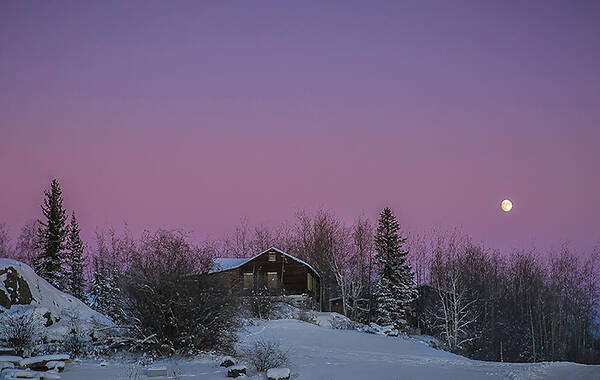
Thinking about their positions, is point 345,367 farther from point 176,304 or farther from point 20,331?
point 20,331

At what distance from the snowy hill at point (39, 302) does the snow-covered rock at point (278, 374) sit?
7.41m

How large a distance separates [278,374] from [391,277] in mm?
34204

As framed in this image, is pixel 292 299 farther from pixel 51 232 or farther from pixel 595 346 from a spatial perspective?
pixel 595 346

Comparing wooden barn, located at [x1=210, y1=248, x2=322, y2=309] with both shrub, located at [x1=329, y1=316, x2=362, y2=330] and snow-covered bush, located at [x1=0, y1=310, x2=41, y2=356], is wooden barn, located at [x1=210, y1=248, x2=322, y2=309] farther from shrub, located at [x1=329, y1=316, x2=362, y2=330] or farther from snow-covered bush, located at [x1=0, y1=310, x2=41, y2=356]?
snow-covered bush, located at [x1=0, y1=310, x2=41, y2=356]

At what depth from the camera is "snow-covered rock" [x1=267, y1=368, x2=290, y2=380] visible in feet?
48.3

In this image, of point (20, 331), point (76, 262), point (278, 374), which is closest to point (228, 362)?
point (278, 374)

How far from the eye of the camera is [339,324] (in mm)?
35438

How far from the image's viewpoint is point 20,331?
1731 cm

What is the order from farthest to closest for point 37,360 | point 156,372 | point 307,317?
point 307,317 → point 156,372 → point 37,360

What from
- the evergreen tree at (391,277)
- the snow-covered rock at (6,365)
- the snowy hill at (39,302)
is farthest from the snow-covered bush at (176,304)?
the evergreen tree at (391,277)

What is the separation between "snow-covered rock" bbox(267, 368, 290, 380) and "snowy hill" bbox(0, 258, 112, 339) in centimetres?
741

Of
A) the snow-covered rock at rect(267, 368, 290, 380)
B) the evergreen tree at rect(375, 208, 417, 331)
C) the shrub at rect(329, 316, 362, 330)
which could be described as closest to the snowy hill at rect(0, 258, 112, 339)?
the snow-covered rock at rect(267, 368, 290, 380)

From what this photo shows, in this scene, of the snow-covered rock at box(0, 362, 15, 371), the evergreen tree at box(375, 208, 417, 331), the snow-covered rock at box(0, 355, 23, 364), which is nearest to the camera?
the snow-covered rock at box(0, 362, 15, 371)

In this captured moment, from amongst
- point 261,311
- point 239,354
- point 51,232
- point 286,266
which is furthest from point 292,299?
point 239,354
